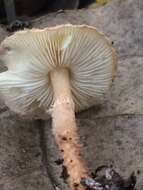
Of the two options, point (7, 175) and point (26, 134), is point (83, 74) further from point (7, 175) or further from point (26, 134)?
point (7, 175)

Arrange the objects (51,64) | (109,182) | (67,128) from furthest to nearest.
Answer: (51,64)
(67,128)
(109,182)

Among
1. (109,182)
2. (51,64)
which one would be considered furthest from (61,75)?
(109,182)

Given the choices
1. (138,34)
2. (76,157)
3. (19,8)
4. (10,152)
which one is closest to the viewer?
(76,157)

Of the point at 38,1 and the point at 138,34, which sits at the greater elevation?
the point at 38,1

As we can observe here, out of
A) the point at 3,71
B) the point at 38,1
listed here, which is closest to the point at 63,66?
the point at 3,71

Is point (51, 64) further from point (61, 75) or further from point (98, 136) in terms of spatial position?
point (98, 136)

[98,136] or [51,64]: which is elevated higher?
[51,64]

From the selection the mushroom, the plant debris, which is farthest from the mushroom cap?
the plant debris

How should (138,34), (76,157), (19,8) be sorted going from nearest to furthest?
(76,157), (138,34), (19,8)
